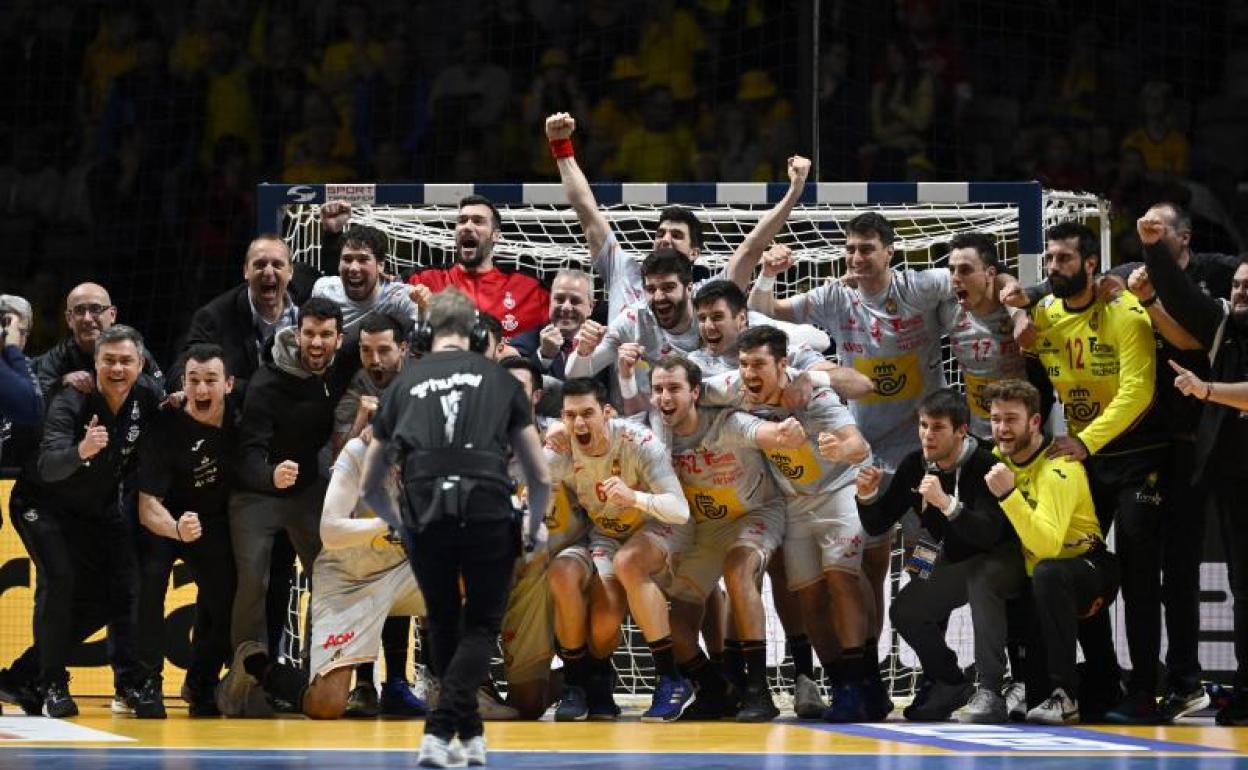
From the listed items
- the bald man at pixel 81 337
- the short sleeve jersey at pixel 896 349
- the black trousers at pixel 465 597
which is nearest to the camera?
the black trousers at pixel 465 597

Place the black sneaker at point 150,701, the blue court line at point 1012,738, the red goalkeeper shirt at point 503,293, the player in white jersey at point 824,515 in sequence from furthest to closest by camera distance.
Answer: the red goalkeeper shirt at point 503,293, the black sneaker at point 150,701, the player in white jersey at point 824,515, the blue court line at point 1012,738

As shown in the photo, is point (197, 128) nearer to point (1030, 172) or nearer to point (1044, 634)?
point (1030, 172)

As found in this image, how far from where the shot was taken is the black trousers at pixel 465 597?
6.66m

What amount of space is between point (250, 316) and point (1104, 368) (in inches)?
170

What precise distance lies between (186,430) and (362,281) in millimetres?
1173

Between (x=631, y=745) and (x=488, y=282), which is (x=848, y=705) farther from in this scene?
(x=488, y=282)

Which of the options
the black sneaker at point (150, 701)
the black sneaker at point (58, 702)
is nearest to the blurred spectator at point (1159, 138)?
the black sneaker at point (150, 701)

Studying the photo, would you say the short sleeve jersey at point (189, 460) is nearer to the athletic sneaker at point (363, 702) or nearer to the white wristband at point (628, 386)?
the athletic sneaker at point (363, 702)

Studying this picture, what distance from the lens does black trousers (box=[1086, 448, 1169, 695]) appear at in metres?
8.84

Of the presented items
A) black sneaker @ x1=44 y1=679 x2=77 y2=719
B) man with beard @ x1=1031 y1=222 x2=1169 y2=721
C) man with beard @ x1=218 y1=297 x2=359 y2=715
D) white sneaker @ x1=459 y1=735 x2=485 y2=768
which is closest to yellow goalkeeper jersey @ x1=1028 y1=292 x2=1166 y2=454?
man with beard @ x1=1031 y1=222 x2=1169 y2=721

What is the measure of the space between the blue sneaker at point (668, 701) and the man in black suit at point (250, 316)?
2.61 m

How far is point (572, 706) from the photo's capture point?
30.0 feet

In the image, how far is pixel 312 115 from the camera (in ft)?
51.5

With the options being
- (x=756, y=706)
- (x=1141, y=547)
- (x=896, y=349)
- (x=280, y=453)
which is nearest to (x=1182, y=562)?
(x=1141, y=547)
